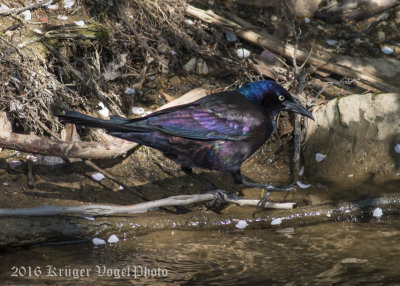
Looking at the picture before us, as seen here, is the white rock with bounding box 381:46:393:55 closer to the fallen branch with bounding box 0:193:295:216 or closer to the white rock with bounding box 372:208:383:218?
the white rock with bounding box 372:208:383:218

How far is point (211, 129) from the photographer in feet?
16.1

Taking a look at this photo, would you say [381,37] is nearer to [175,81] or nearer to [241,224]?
[175,81]

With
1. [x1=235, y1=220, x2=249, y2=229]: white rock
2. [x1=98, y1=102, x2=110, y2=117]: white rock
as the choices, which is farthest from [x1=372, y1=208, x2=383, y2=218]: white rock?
[x1=98, y1=102, x2=110, y2=117]: white rock

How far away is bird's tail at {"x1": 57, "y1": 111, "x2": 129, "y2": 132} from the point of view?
14.6 ft

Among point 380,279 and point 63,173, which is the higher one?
point 63,173

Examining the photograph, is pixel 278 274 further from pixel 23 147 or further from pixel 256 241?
pixel 23 147

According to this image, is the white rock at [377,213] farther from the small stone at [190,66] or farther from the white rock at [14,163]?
the white rock at [14,163]

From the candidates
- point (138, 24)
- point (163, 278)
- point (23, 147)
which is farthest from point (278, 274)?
point (138, 24)

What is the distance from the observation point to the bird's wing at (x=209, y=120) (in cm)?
481

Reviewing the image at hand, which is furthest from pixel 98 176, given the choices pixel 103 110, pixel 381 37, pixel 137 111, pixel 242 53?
pixel 381 37

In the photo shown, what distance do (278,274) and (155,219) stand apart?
3.96ft

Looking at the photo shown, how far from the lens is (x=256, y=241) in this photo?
16.0ft

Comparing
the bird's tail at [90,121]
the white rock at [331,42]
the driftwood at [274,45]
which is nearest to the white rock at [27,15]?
the driftwood at [274,45]

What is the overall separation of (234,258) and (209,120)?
113 cm
